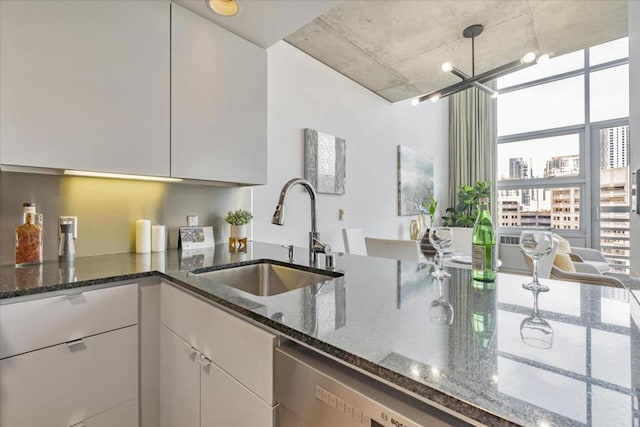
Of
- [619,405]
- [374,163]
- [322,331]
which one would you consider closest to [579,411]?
[619,405]

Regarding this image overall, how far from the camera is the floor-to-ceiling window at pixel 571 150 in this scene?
421cm

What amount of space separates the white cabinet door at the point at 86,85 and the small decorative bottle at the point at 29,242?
0.33 m

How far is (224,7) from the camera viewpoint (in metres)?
1.58

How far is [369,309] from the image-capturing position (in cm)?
75

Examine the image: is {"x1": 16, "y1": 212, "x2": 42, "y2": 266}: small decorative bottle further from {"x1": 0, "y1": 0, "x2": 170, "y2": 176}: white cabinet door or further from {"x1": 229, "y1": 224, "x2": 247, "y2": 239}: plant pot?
{"x1": 229, "y1": 224, "x2": 247, "y2": 239}: plant pot

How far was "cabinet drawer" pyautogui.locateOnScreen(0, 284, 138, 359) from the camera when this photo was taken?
3.09ft

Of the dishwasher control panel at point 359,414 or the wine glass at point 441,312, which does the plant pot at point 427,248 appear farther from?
the dishwasher control panel at point 359,414

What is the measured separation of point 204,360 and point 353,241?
6.96 ft

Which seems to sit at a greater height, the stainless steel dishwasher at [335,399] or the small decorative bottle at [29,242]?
the small decorative bottle at [29,242]

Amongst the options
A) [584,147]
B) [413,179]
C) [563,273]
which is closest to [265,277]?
[563,273]

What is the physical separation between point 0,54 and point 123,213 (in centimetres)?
83

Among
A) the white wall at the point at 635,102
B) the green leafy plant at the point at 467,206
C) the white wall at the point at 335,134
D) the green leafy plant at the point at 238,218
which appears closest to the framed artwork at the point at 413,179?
the white wall at the point at 335,134

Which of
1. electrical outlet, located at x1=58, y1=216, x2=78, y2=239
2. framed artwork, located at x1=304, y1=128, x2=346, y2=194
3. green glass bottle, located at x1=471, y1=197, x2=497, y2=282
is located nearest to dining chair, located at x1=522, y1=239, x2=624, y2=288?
green glass bottle, located at x1=471, y1=197, x2=497, y2=282

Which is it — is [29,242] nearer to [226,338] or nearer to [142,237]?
[142,237]
